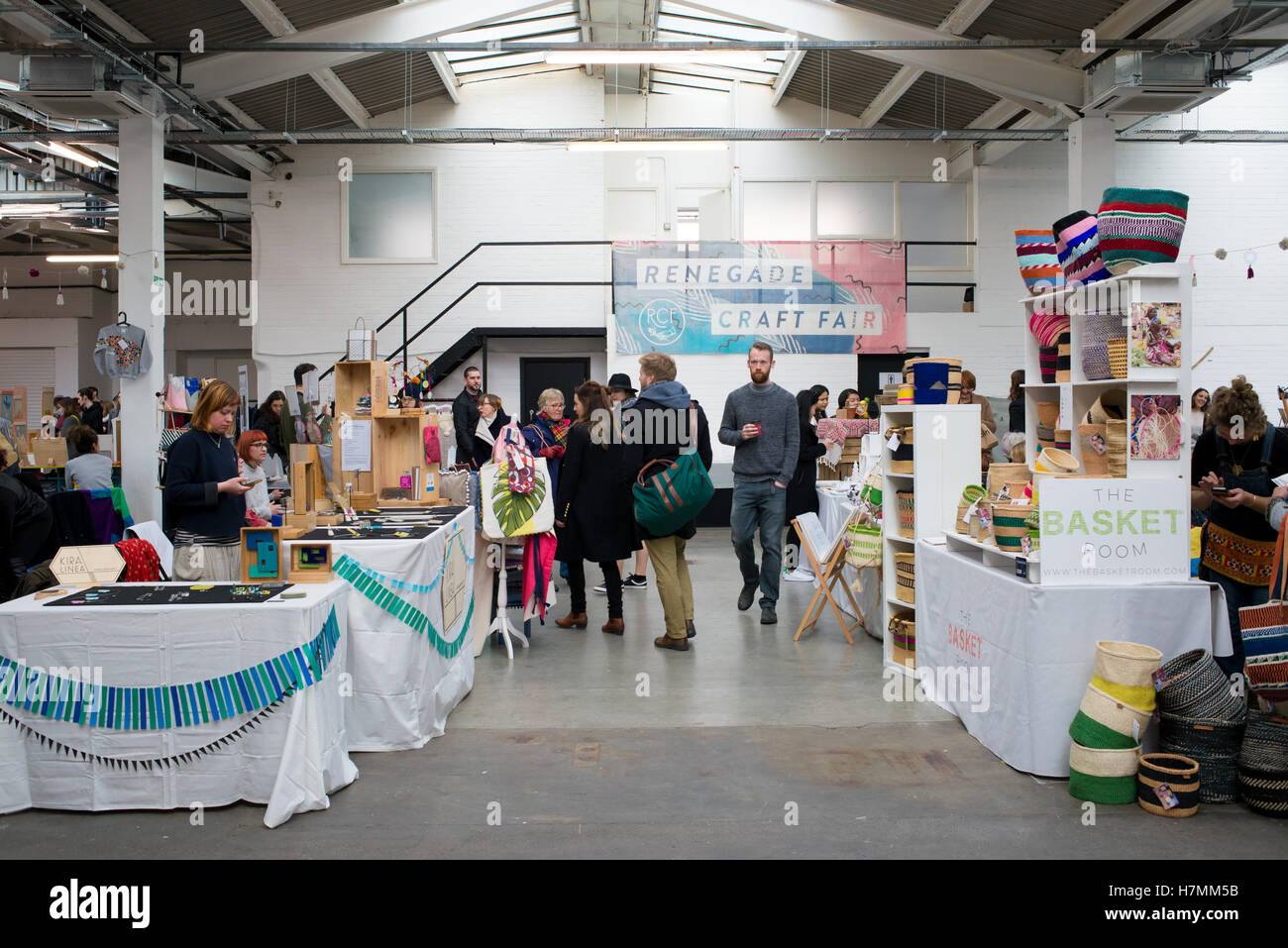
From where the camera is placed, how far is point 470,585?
5.48 m

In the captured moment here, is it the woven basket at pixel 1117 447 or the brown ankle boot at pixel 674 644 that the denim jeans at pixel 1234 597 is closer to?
the woven basket at pixel 1117 447

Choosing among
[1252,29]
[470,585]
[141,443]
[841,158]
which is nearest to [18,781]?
[470,585]

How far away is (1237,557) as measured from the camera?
4.11 meters

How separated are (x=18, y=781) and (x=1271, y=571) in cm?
464

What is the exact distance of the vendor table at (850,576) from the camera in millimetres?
6309

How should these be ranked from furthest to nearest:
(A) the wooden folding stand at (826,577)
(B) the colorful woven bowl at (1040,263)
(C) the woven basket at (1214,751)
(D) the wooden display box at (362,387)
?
1. (A) the wooden folding stand at (826,577)
2. (D) the wooden display box at (362,387)
3. (B) the colorful woven bowl at (1040,263)
4. (C) the woven basket at (1214,751)

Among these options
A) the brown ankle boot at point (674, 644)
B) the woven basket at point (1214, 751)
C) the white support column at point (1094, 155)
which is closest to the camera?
the woven basket at point (1214, 751)

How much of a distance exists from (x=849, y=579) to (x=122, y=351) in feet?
22.4

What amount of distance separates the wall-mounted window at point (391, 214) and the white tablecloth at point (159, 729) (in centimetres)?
1094

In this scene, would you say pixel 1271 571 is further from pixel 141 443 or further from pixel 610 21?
pixel 610 21

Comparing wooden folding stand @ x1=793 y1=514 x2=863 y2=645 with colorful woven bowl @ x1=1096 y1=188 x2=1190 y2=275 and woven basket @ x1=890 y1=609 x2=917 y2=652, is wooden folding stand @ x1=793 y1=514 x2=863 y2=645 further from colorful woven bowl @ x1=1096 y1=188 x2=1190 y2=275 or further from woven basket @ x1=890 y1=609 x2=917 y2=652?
colorful woven bowl @ x1=1096 y1=188 x2=1190 y2=275

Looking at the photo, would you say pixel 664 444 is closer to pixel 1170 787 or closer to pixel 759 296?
pixel 1170 787

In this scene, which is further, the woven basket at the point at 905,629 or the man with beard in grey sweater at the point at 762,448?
the man with beard in grey sweater at the point at 762,448

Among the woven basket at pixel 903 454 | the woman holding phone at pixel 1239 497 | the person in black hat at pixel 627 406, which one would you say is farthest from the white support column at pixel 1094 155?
the woman holding phone at pixel 1239 497
